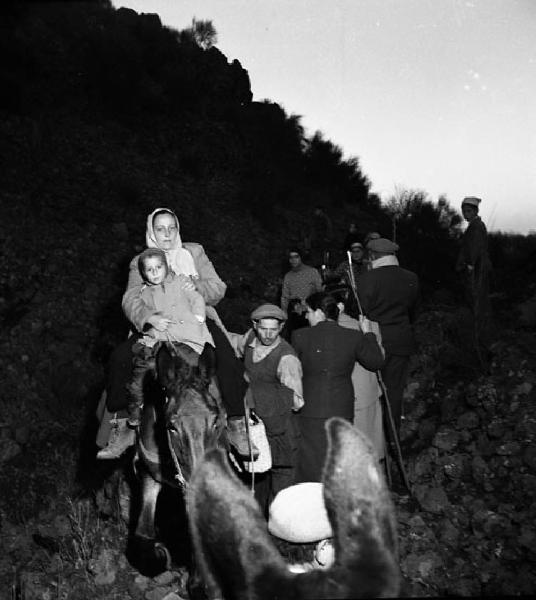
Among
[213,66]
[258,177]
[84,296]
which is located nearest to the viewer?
[84,296]

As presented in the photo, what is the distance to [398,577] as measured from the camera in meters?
0.83

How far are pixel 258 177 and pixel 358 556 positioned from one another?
2238 cm

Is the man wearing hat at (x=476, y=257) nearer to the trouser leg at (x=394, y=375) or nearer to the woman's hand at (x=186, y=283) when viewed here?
the trouser leg at (x=394, y=375)

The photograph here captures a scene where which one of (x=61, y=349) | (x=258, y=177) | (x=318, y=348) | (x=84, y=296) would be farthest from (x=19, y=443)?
(x=258, y=177)

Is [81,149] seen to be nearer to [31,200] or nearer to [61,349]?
[31,200]

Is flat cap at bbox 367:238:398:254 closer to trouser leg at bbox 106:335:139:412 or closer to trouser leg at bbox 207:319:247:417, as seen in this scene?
trouser leg at bbox 207:319:247:417

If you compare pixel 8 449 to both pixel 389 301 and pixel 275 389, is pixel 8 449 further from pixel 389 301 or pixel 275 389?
pixel 389 301

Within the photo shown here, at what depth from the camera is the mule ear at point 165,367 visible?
355 centimetres

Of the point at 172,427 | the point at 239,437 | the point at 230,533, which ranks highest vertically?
the point at 230,533

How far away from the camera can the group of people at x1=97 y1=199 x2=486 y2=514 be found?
4.52 meters

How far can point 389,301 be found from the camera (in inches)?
244

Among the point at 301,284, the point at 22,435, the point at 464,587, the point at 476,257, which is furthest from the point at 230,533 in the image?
the point at 301,284

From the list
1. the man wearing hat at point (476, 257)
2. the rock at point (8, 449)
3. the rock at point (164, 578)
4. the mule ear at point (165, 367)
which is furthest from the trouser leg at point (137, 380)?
the man wearing hat at point (476, 257)

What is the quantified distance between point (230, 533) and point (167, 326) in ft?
12.4
